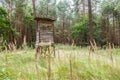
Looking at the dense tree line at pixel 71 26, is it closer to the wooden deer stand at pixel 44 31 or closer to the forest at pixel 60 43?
the forest at pixel 60 43

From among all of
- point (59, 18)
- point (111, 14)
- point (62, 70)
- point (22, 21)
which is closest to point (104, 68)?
point (62, 70)

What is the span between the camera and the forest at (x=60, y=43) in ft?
12.0

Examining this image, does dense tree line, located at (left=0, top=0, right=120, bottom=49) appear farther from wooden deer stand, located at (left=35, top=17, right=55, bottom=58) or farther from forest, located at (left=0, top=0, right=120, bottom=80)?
wooden deer stand, located at (left=35, top=17, right=55, bottom=58)

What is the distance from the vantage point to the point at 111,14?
30.7m

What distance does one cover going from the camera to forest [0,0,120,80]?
364 centimetres

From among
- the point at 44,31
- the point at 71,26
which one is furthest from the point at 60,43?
the point at 44,31

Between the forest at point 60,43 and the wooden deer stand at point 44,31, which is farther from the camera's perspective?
the wooden deer stand at point 44,31

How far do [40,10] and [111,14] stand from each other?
45.7 feet

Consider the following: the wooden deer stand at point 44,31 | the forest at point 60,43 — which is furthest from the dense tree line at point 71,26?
the wooden deer stand at point 44,31

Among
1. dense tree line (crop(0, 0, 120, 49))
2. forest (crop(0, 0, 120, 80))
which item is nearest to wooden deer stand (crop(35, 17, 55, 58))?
forest (crop(0, 0, 120, 80))

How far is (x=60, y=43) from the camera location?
110 feet

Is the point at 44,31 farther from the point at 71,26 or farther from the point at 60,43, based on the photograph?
the point at 60,43

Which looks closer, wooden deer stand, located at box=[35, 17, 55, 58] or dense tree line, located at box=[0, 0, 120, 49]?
wooden deer stand, located at box=[35, 17, 55, 58]

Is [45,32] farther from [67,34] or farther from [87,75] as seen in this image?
[67,34]
